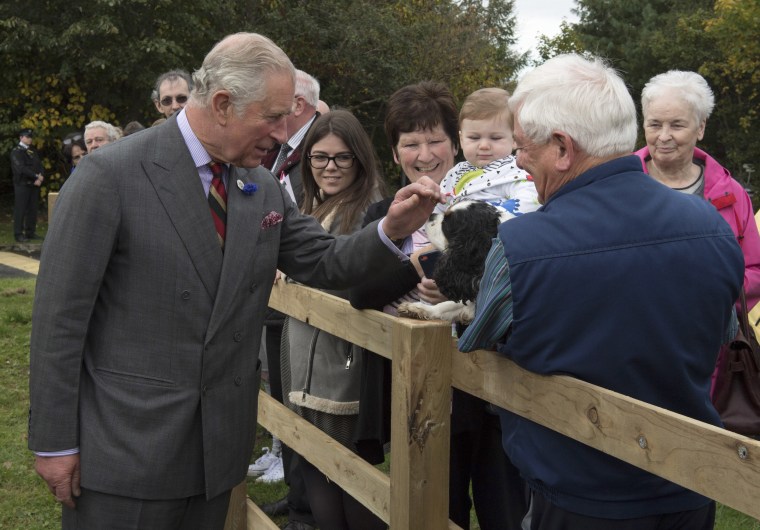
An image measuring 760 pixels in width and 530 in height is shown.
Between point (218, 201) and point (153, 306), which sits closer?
point (153, 306)

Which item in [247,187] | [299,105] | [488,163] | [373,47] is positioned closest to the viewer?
[247,187]

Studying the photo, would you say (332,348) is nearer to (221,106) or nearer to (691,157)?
(221,106)

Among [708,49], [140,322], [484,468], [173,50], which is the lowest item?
[484,468]

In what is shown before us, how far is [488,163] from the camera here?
3844 millimetres

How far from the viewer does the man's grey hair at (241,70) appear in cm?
278

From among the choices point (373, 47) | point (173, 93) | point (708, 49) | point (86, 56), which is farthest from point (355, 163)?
point (708, 49)

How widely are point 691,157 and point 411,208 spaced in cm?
216

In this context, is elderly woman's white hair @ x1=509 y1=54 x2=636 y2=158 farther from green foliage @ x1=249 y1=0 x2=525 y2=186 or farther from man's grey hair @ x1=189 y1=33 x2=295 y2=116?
green foliage @ x1=249 y1=0 x2=525 y2=186

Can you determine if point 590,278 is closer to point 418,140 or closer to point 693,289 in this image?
point 693,289

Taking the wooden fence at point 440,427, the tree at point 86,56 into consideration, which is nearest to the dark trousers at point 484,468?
the wooden fence at point 440,427

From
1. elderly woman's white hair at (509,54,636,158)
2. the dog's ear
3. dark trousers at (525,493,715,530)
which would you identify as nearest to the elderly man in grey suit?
the dog's ear

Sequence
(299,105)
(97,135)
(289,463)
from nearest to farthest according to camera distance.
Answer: (289,463) < (299,105) < (97,135)

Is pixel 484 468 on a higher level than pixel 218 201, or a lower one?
lower

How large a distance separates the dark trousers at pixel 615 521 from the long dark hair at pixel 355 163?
1.97 metres
